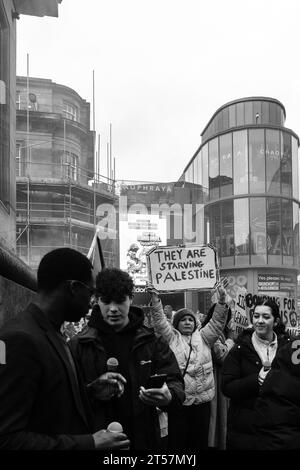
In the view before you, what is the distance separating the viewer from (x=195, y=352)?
4.64 meters

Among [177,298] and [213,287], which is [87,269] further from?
[177,298]

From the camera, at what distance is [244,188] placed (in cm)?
3362

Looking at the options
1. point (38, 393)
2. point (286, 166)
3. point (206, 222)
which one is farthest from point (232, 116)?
point (38, 393)

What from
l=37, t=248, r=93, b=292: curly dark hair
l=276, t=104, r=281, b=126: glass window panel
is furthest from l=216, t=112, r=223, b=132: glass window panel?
l=37, t=248, r=93, b=292: curly dark hair

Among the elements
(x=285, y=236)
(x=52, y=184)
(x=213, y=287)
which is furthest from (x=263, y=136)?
(x=213, y=287)

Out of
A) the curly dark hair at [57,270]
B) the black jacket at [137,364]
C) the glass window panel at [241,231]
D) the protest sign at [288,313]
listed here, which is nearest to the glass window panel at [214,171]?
the glass window panel at [241,231]

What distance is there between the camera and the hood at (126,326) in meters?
2.92

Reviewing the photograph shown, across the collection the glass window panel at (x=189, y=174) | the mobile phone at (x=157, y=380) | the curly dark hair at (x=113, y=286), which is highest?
the glass window panel at (x=189, y=174)

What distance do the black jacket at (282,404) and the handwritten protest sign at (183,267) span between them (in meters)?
2.86

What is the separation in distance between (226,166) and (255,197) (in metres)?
2.91

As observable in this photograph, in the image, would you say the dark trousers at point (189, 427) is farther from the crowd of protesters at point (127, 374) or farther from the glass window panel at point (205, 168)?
the glass window panel at point (205, 168)

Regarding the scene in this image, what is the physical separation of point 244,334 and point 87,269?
2.43m

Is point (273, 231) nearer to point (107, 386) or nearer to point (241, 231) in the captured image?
point (241, 231)

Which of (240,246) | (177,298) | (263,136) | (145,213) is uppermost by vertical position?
(263,136)
